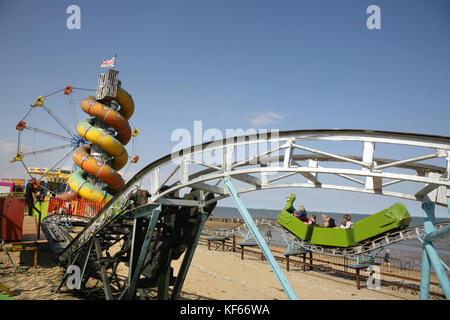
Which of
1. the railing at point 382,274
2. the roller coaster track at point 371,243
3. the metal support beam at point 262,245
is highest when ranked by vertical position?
the metal support beam at point 262,245

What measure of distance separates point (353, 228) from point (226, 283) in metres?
8.11

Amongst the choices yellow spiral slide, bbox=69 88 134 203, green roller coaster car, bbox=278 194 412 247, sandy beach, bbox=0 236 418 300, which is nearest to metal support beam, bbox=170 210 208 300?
sandy beach, bbox=0 236 418 300

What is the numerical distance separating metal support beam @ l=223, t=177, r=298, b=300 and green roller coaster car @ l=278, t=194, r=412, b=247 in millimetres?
12646

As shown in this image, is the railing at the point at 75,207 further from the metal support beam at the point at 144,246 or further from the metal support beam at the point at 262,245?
the metal support beam at the point at 262,245

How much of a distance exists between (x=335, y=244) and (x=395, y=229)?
128 inches

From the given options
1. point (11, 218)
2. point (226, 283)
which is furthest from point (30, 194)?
point (226, 283)

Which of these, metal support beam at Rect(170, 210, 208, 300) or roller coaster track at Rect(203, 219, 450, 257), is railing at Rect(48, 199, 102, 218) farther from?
metal support beam at Rect(170, 210, 208, 300)

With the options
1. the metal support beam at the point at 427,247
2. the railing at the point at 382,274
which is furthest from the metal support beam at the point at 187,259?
the railing at the point at 382,274

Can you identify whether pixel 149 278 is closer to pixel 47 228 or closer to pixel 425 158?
pixel 425 158

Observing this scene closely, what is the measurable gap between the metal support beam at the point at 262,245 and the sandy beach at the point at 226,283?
6517 millimetres

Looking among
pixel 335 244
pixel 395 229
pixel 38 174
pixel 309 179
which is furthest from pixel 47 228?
pixel 38 174

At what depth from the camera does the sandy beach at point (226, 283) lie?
9945mm

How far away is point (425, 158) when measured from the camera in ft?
13.4
